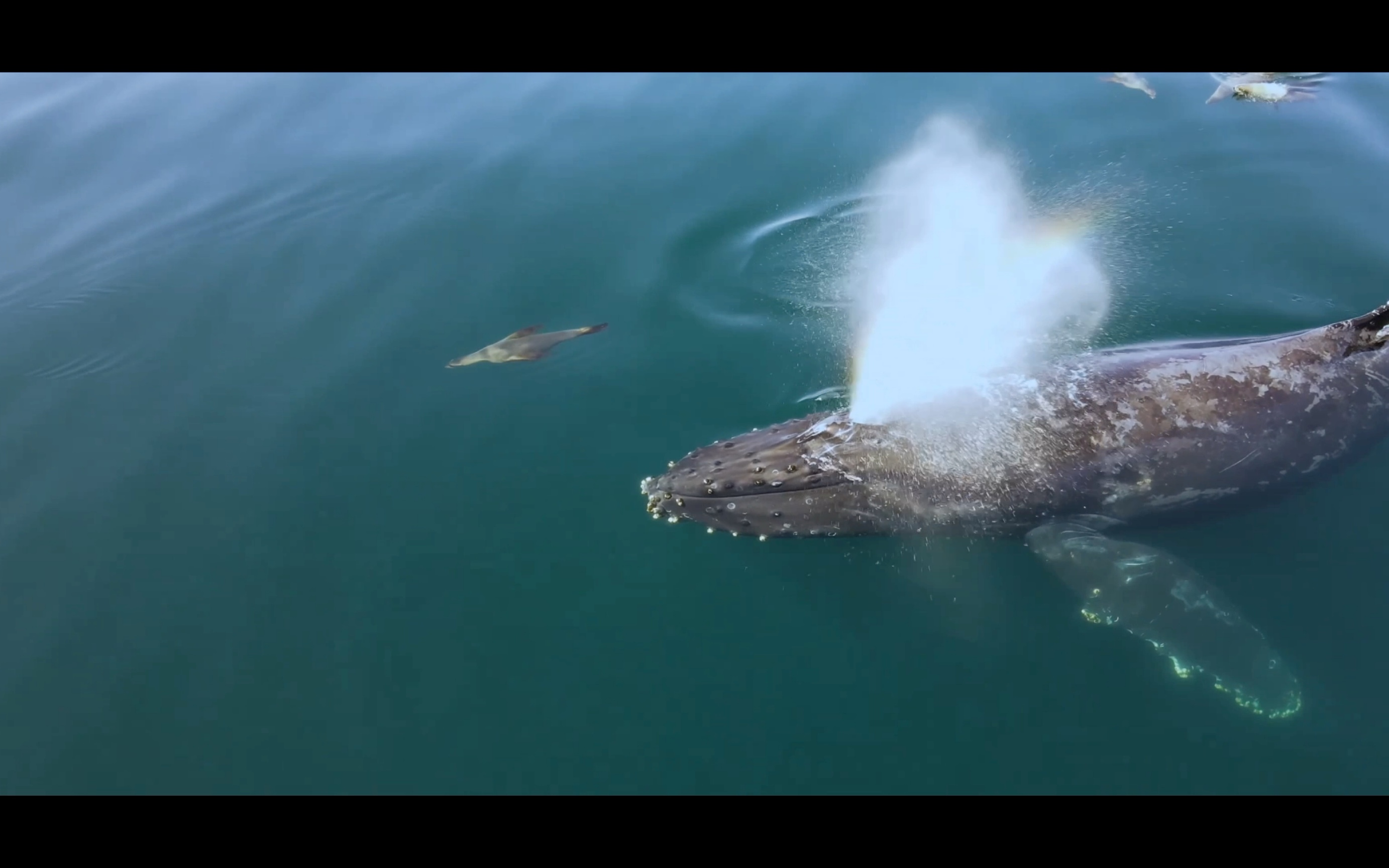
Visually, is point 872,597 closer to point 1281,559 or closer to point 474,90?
point 1281,559

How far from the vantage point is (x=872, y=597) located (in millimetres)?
10820

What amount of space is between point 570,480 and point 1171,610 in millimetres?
8313

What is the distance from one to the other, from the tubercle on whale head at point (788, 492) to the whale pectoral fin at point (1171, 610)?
2.40 meters

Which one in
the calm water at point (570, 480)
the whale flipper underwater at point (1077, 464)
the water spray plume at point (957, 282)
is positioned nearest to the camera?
the calm water at point (570, 480)

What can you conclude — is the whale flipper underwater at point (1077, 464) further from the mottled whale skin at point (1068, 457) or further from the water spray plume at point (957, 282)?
the water spray plume at point (957, 282)

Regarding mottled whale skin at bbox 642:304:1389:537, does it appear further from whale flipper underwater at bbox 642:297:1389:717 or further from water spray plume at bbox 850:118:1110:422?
water spray plume at bbox 850:118:1110:422

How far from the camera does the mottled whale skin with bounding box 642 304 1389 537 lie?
11094 mm

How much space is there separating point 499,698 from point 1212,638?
28.8 ft

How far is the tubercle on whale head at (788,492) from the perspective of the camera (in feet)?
36.5

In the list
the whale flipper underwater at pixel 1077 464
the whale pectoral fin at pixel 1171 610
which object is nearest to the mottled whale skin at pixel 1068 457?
the whale flipper underwater at pixel 1077 464

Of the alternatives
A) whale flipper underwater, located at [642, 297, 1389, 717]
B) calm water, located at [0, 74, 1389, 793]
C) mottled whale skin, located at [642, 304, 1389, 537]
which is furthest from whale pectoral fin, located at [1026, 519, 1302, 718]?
mottled whale skin, located at [642, 304, 1389, 537]

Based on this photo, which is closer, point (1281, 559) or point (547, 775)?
point (547, 775)

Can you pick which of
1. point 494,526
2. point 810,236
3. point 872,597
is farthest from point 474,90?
point 872,597

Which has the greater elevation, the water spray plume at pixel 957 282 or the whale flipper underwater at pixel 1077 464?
the water spray plume at pixel 957 282
